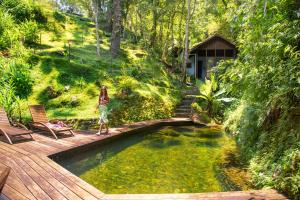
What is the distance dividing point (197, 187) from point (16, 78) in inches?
319

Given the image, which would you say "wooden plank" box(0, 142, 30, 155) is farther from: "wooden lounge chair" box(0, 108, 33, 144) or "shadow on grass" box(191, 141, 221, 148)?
"shadow on grass" box(191, 141, 221, 148)

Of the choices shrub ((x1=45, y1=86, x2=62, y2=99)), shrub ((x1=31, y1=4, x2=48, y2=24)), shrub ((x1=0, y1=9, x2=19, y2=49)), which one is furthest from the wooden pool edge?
shrub ((x1=31, y1=4, x2=48, y2=24))

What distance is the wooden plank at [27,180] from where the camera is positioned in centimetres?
532

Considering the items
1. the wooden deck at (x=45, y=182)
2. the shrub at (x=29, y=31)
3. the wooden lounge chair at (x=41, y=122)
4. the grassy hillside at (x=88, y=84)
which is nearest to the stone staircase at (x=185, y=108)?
the grassy hillside at (x=88, y=84)

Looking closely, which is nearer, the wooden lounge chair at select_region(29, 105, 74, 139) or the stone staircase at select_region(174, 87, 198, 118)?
the wooden lounge chair at select_region(29, 105, 74, 139)

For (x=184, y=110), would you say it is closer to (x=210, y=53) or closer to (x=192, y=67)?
(x=210, y=53)

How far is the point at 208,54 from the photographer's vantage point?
3216cm

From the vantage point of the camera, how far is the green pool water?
7021 mm

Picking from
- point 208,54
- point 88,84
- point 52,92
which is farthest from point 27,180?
point 208,54

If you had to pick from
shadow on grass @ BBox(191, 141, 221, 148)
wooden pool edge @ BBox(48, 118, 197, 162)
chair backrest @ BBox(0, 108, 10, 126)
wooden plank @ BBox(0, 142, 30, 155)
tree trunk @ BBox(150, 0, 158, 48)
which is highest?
tree trunk @ BBox(150, 0, 158, 48)

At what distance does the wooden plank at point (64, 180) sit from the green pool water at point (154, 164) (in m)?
0.91

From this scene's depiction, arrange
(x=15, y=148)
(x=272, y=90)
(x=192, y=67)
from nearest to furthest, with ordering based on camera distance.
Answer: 1. (x=272, y=90)
2. (x=15, y=148)
3. (x=192, y=67)

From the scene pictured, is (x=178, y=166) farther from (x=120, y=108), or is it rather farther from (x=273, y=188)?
(x=120, y=108)

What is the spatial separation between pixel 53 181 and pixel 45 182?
162mm
